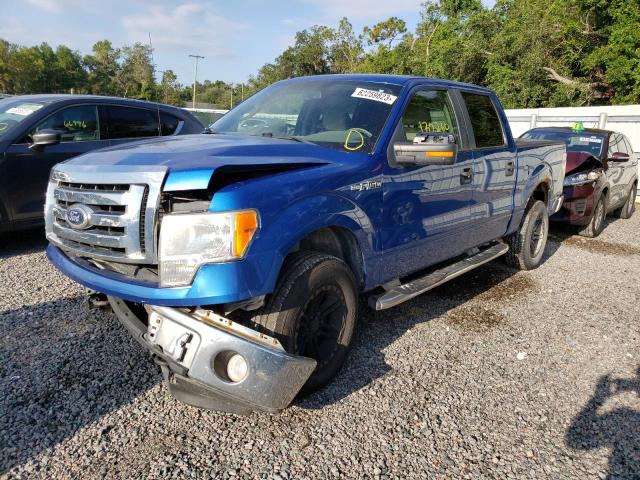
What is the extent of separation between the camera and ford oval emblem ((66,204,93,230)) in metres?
2.60

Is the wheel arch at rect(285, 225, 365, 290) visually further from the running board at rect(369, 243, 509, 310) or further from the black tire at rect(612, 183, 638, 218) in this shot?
the black tire at rect(612, 183, 638, 218)

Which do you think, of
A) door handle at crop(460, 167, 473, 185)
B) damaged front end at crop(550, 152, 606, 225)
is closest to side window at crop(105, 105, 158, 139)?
door handle at crop(460, 167, 473, 185)

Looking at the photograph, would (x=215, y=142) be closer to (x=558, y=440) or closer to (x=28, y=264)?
(x=558, y=440)

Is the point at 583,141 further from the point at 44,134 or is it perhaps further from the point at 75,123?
the point at 44,134

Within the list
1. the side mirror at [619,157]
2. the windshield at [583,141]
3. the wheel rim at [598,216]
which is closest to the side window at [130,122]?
the windshield at [583,141]

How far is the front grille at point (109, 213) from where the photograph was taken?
2.38 metres

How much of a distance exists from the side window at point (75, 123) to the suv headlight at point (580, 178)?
266 inches

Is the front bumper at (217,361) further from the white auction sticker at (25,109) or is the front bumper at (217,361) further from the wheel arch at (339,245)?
the white auction sticker at (25,109)

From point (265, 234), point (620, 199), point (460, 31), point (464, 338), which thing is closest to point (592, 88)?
point (460, 31)

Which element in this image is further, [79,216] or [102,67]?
[102,67]

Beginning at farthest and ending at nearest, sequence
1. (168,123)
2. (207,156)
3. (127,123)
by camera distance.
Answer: (168,123), (127,123), (207,156)

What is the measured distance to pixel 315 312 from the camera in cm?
282

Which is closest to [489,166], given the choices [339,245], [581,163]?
[339,245]

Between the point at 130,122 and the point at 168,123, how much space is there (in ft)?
1.89
